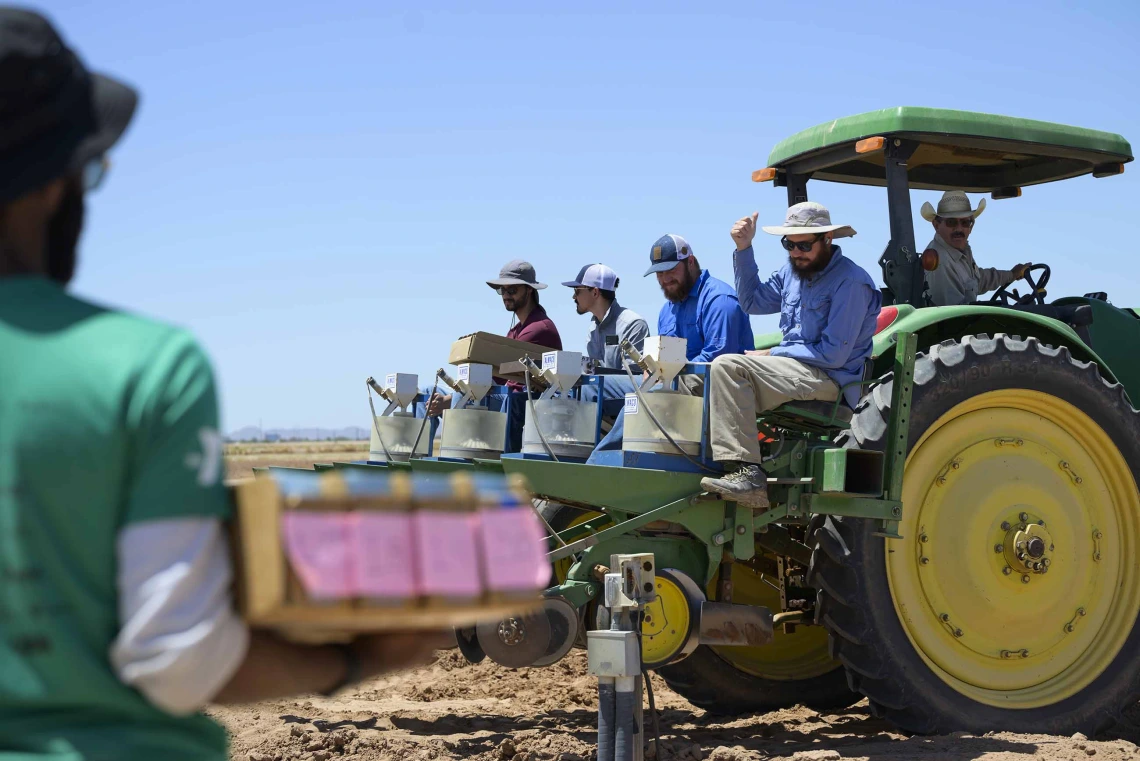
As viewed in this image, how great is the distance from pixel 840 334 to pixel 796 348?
0.20 meters

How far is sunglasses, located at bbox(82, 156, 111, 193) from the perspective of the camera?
1557 millimetres

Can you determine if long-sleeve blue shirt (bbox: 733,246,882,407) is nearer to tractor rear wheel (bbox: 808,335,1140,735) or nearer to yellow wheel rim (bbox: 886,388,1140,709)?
tractor rear wheel (bbox: 808,335,1140,735)

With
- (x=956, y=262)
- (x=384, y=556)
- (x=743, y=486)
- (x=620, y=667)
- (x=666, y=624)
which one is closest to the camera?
(x=384, y=556)

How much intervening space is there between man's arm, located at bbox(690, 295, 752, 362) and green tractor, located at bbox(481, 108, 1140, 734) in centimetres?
77

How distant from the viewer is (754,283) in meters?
6.11

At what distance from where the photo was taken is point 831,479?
5238 mm

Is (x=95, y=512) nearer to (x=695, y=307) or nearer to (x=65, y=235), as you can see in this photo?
(x=65, y=235)

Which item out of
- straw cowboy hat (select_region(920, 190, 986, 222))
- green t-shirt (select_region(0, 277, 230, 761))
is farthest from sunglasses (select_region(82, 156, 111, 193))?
straw cowboy hat (select_region(920, 190, 986, 222))

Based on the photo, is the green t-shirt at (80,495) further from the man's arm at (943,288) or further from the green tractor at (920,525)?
the man's arm at (943,288)

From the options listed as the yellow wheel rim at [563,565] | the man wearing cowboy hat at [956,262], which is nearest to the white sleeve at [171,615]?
the yellow wheel rim at [563,565]

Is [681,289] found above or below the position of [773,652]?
above

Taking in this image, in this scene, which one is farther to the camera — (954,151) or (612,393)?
→ (954,151)

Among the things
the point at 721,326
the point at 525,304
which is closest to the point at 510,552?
the point at 721,326

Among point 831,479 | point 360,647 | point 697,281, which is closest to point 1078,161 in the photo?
point 697,281
